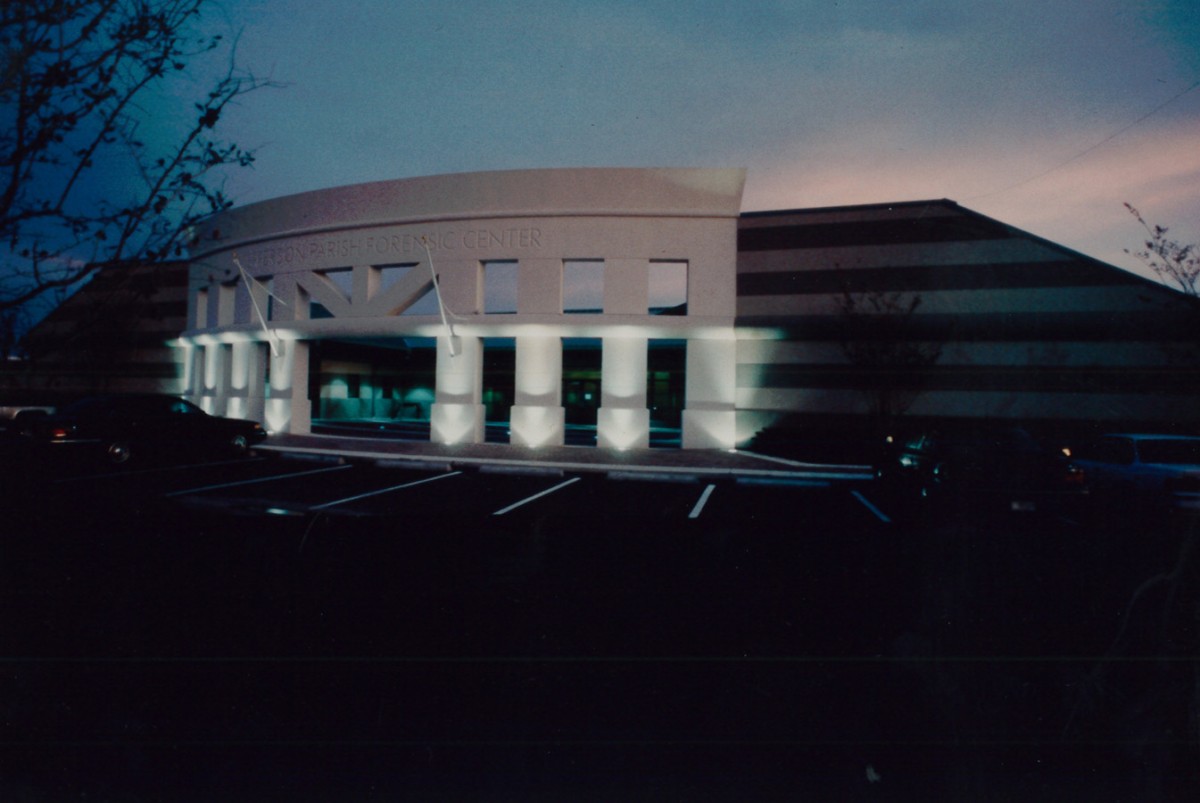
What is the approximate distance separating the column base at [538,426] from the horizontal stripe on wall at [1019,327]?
945 centimetres

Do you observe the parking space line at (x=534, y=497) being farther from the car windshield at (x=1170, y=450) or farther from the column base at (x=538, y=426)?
the car windshield at (x=1170, y=450)

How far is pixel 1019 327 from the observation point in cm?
2058

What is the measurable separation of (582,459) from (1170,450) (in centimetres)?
1177

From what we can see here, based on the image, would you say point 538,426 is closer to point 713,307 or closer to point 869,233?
point 713,307

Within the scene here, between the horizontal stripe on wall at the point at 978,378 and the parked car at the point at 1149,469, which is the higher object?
the horizontal stripe on wall at the point at 978,378

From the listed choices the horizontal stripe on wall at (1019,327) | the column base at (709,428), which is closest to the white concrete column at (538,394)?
the column base at (709,428)

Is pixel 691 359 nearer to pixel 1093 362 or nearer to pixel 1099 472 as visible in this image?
pixel 1099 472

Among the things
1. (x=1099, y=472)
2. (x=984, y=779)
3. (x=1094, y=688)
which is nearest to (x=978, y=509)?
(x=1099, y=472)

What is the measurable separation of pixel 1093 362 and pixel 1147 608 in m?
17.9

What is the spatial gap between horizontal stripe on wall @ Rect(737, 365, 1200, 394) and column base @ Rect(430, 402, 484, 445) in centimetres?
940

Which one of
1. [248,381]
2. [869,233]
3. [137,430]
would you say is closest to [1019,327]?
[869,233]

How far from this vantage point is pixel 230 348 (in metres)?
25.9

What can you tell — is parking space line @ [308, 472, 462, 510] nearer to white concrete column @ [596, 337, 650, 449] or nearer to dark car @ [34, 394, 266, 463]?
white concrete column @ [596, 337, 650, 449]

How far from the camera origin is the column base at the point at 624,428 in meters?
18.8
